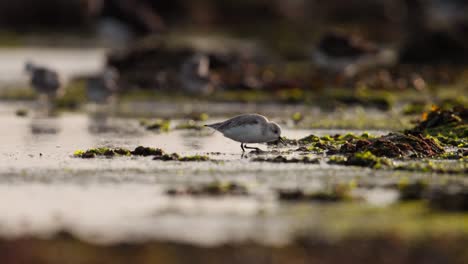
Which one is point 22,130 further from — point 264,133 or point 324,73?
point 324,73

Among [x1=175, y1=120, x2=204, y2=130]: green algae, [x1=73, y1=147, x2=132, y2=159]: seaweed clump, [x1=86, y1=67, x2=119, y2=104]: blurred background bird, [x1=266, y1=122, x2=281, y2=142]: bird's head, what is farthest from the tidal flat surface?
[x1=86, y1=67, x2=119, y2=104]: blurred background bird

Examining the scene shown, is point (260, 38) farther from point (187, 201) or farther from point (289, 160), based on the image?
point (187, 201)

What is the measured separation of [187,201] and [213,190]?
2.06 feet

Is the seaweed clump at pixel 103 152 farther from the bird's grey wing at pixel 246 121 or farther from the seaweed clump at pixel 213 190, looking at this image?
the seaweed clump at pixel 213 190

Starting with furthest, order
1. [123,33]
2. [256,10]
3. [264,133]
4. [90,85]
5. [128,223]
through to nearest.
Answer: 1. [256,10]
2. [123,33]
3. [90,85]
4. [264,133]
5. [128,223]

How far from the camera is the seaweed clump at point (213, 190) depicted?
11.4m

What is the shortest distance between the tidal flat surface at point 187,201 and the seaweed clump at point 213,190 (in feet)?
0.34

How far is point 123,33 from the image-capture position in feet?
115

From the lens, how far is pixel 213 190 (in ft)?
38.0

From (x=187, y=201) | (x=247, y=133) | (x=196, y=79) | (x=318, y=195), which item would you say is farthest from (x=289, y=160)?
(x=196, y=79)

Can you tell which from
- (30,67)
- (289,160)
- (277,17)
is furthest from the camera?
(277,17)

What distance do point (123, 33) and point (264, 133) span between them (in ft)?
69.1

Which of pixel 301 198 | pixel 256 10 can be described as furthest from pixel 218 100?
pixel 256 10

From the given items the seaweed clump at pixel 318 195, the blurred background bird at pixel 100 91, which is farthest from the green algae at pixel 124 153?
the blurred background bird at pixel 100 91
